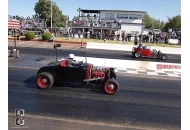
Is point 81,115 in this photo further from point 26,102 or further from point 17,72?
point 17,72

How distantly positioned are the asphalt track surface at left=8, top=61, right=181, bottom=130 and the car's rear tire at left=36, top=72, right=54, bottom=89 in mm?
223

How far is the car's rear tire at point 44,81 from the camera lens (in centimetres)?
898

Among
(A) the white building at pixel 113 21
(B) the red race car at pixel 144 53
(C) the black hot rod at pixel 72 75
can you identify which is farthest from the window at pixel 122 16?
(C) the black hot rod at pixel 72 75

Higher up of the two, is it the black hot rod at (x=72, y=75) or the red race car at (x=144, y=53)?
the red race car at (x=144, y=53)

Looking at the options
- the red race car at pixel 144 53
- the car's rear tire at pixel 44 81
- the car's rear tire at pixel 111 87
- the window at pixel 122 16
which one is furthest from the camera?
the window at pixel 122 16

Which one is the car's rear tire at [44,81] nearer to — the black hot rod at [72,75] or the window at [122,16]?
the black hot rod at [72,75]

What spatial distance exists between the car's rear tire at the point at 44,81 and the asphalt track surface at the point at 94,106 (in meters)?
0.22

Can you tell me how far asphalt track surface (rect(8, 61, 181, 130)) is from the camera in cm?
624

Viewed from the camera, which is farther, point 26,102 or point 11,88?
point 11,88

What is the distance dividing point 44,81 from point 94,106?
A: 95.9 inches

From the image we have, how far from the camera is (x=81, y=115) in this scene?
22.0ft
